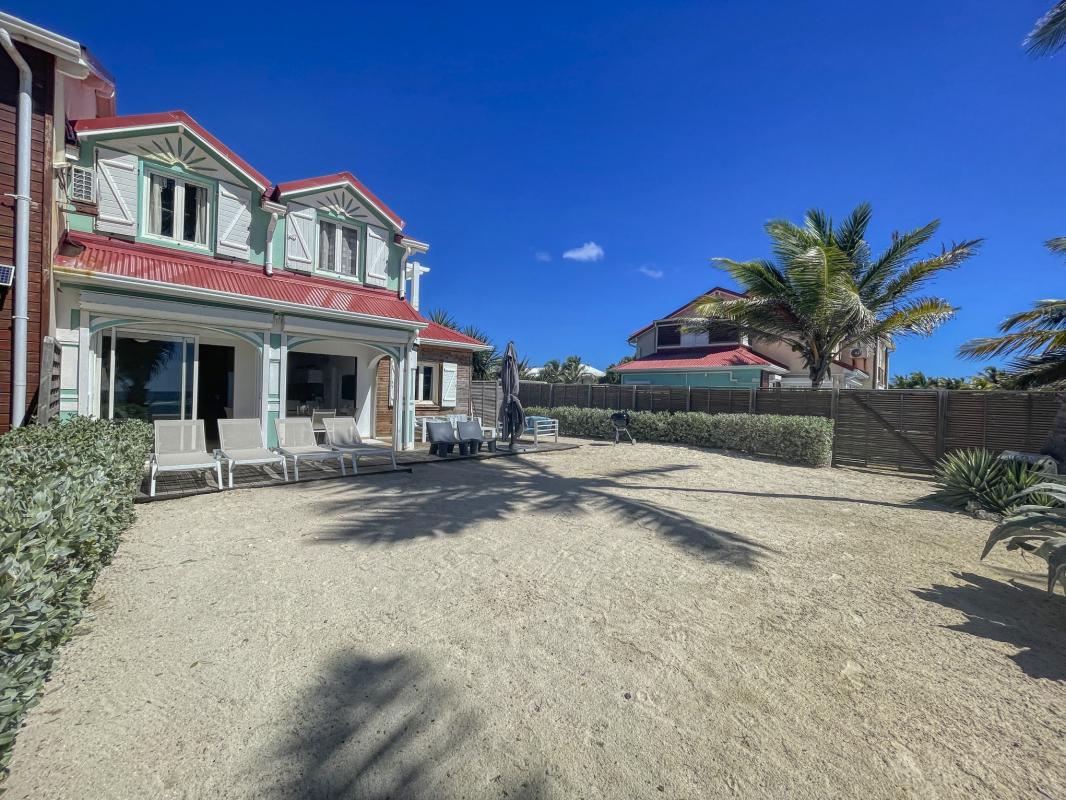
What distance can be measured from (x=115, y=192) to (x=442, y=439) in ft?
26.0

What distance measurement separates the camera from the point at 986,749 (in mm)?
2561

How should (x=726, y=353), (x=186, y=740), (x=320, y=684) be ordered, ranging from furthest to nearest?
1. (x=726, y=353)
2. (x=320, y=684)
3. (x=186, y=740)

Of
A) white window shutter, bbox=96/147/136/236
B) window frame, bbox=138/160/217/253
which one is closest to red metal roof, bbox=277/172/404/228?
window frame, bbox=138/160/217/253

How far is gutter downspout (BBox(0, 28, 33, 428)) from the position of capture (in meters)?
7.00

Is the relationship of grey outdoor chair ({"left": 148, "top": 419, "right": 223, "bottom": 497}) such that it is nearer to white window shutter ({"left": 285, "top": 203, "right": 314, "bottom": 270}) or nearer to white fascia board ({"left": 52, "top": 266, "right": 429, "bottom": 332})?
white fascia board ({"left": 52, "top": 266, "right": 429, "bottom": 332})

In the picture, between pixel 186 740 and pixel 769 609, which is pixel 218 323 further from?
pixel 769 609

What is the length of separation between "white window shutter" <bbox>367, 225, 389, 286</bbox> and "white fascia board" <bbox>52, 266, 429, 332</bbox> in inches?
92.0

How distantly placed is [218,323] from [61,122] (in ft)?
12.3

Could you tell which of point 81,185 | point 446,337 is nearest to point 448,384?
point 446,337

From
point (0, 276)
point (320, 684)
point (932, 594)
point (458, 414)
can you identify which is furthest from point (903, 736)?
point (458, 414)

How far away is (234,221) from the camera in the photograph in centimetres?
1112

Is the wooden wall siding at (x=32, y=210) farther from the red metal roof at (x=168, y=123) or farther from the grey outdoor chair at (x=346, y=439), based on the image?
the grey outdoor chair at (x=346, y=439)

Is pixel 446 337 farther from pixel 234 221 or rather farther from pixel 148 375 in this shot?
pixel 148 375

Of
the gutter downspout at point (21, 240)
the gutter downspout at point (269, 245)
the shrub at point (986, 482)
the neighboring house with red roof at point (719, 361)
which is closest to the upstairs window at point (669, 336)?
the neighboring house with red roof at point (719, 361)
